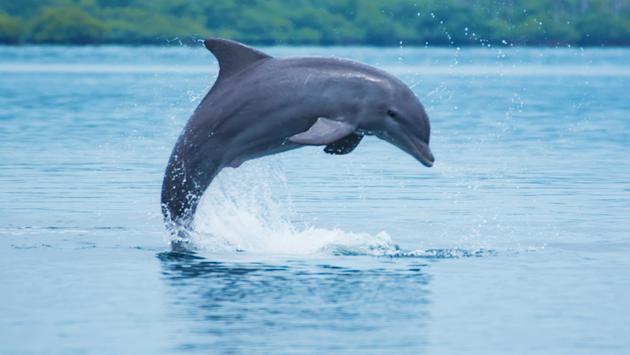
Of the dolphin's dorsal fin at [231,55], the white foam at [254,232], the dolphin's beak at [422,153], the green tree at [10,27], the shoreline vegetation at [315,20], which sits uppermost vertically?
the dolphin's dorsal fin at [231,55]

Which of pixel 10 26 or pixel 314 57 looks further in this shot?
pixel 10 26

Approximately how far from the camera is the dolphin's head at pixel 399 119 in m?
16.2

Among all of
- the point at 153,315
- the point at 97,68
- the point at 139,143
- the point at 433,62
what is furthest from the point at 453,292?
the point at 433,62

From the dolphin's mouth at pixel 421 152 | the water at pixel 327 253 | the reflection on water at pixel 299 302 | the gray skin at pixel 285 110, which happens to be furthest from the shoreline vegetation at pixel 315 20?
the reflection on water at pixel 299 302

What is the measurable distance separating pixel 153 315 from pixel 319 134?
8.55 feet

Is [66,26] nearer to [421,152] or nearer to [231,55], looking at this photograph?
[231,55]

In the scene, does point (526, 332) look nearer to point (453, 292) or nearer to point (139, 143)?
point (453, 292)

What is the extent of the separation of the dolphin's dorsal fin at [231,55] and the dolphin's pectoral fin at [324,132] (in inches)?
35.0

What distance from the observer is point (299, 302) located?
14234 mm

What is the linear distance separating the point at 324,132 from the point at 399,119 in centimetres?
86

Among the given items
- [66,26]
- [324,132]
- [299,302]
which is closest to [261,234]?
[324,132]

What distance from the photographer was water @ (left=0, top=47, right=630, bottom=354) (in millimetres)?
Answer: 13250

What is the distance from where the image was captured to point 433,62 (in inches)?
4149

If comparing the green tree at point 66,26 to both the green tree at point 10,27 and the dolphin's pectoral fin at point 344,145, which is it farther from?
the dolphin's pectoral fin at point 344,145
